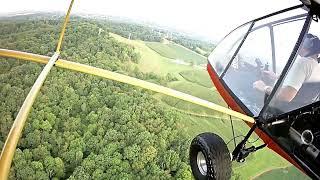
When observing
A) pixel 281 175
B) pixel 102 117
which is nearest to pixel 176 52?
pixel 102 117

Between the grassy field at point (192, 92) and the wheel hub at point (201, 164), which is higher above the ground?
the wheel hub at point (201, 164)

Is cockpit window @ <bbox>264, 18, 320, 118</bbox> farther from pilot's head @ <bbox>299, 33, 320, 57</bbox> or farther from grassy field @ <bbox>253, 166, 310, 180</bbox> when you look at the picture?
grassy field @ <bbox>253, 166, 310, 180</bbox>

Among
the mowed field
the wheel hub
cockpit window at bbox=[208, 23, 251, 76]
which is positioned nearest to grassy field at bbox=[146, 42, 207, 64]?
the mowed field

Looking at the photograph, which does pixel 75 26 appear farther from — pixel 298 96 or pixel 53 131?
pixel 298 96

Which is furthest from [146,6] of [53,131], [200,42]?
[53,131]

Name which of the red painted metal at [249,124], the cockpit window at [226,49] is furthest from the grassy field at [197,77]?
the red painted metal at [249,124]

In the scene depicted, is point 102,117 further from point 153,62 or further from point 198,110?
point 153,62

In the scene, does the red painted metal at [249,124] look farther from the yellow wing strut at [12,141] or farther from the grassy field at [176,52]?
the grassy field at [176,52]

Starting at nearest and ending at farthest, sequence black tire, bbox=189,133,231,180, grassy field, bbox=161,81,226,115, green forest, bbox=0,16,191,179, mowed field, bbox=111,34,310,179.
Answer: black tire, bbox=189,133,231,180, green forest, bbox=0,16,191,179, mowed field, bbox=111,34,310,179, grassy field, bbox=161,81,226,115
